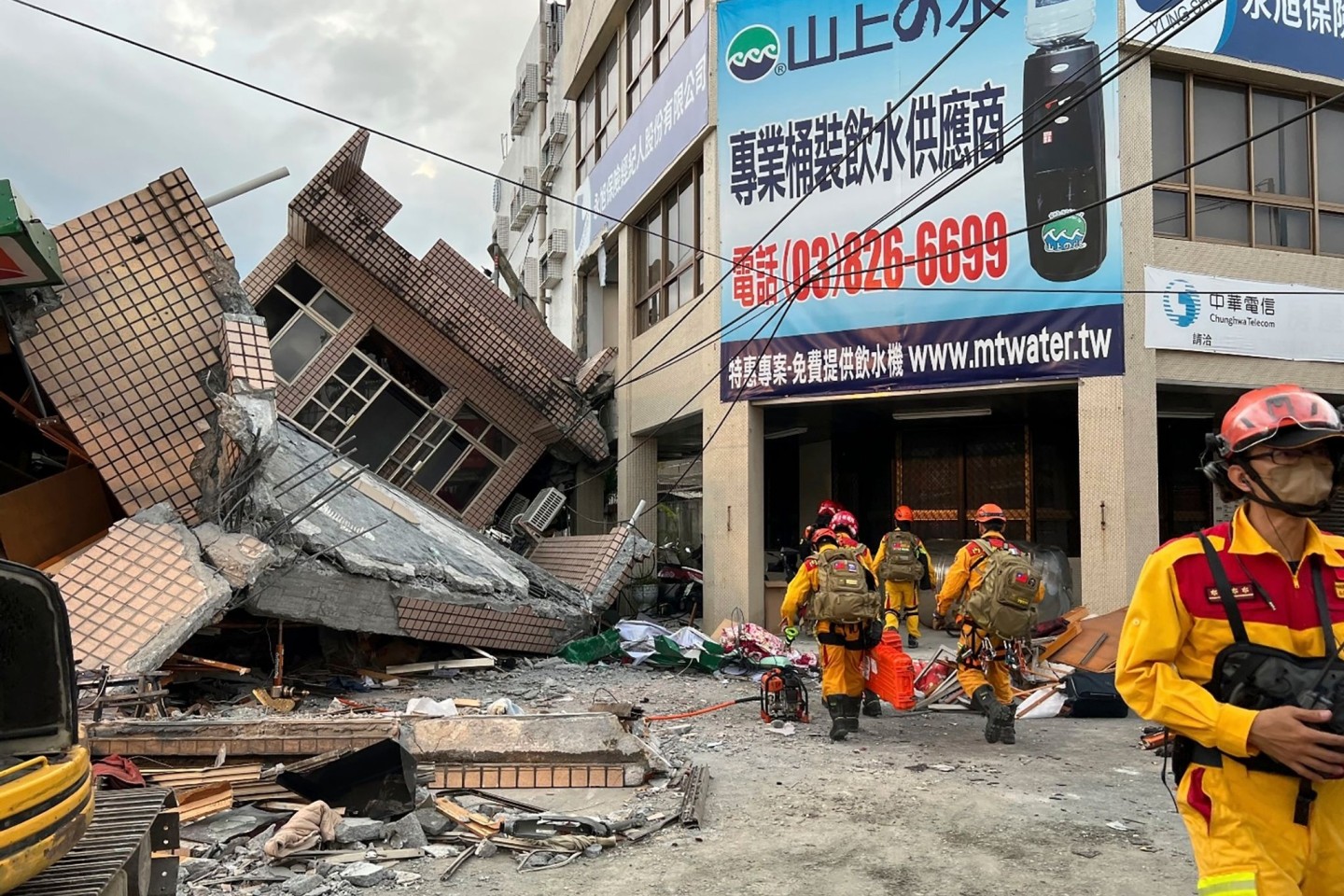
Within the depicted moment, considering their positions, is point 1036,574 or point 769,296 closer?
point 1036,574

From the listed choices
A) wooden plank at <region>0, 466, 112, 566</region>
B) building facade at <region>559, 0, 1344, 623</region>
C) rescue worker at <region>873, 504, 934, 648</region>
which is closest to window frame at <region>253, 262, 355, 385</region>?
building facade at <region>559, 0, 1344, 623</region>

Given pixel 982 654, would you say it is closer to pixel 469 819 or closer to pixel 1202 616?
pixel 469 819

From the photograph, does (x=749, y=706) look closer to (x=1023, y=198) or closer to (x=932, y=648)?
(x=932, y=648)

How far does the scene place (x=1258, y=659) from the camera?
7.65 feet

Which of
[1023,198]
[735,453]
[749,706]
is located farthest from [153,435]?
[1023,198]

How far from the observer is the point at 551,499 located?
16234 millimetres

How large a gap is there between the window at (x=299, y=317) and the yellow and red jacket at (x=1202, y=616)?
14744 mm

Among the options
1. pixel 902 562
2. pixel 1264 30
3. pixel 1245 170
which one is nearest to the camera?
pixel 902 562

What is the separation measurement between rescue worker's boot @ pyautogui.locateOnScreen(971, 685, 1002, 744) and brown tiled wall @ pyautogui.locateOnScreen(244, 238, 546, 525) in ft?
33.5

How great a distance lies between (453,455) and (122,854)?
13.2 meters

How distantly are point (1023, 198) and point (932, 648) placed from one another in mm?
5528

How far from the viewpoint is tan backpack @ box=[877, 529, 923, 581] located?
1113cm

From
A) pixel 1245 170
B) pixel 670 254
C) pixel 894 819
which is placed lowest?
pixel 894 819

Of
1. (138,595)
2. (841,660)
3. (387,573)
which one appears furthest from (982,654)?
(138,595)
